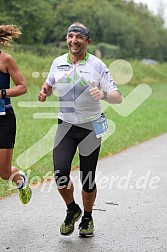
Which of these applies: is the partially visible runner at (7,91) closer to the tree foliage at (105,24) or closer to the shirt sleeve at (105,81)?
the shirt sleeve at (105,81)

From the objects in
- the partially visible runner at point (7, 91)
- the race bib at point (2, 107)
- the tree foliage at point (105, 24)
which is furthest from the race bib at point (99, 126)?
the tree foliage at point (105, 24)

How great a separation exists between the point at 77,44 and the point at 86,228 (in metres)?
1.70

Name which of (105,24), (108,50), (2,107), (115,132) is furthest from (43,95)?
(105,24)

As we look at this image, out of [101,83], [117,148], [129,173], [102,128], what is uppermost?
[101,83]

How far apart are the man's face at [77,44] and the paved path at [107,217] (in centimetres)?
171

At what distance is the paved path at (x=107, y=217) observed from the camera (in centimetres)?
547

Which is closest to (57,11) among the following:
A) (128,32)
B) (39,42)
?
(39,42)

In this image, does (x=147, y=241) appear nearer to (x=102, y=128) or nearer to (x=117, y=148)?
(x=102, y=128)

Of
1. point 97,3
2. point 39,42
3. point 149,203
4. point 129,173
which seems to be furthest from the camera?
point 97,3

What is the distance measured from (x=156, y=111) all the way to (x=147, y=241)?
1653cm

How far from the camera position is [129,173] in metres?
9.42

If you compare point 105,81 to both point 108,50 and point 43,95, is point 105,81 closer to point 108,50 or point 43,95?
point 43,95

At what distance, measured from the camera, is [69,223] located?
5.74 meters

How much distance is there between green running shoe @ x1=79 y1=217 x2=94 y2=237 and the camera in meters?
5.73
